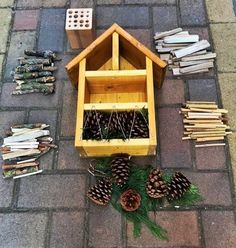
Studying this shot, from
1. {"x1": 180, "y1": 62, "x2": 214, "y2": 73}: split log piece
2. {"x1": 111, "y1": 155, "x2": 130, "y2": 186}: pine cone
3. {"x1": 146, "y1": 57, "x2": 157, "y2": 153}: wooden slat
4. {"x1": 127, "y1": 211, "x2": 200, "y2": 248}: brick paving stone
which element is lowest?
{"x1": 127, "y1": 211, "x2": 200, "y2": 248}: brick paving stone

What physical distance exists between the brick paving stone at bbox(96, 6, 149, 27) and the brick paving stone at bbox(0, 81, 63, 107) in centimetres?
48

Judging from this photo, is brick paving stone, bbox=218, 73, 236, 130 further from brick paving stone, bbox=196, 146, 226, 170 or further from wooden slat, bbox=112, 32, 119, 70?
wooden slat, bbox=112, 32, 119, 70

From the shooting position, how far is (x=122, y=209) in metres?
1.62

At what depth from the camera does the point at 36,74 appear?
1.87 metres

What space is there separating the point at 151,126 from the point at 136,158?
239 mm

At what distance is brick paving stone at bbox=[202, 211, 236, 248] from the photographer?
5.13 ft

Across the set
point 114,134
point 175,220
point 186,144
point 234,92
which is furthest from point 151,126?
point 234,92

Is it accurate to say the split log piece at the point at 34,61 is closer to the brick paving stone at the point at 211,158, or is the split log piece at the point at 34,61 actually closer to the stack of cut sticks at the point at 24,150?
the stack of cut sticks at the point at 24,150

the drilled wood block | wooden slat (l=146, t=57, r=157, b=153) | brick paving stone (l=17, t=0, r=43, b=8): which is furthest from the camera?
brick paving stone (l=17, t=0, r=43, b=8)

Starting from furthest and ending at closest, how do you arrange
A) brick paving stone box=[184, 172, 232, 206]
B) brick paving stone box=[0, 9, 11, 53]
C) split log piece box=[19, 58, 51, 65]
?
brick paving stone box=[0, 9, 11, 53] → split log piece box=[19, 58, 51, 65] → brick paving stone box=[184, 172, 232, 206]

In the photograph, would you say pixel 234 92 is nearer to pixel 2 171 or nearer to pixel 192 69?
pixel 192 69

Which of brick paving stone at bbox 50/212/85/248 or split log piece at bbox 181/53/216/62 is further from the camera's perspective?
split log piece at bbox 181/53/216/62

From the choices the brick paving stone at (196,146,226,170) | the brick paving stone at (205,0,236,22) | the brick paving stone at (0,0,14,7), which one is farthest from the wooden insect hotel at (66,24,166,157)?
the brick paving stone at (0,0,14,7)

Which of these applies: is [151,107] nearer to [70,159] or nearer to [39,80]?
[70,159]
